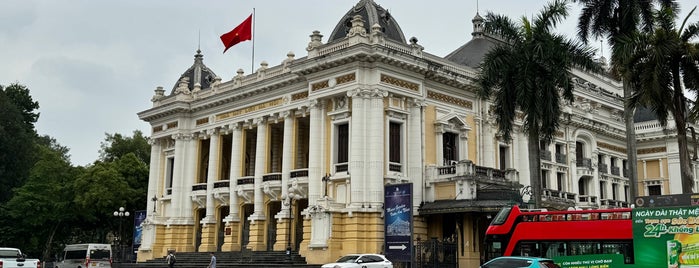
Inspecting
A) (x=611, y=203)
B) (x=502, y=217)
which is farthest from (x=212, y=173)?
(x=611, y=203)

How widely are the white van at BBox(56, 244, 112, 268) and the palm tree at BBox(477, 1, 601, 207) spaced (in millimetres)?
23443

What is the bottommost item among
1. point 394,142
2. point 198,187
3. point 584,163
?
point 198,187

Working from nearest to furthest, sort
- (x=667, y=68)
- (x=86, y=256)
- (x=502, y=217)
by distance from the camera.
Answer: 1. (x=502, y=217)
2. (x=667, y=68)
3. (x=86, y=256)

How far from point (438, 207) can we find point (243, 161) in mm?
13685

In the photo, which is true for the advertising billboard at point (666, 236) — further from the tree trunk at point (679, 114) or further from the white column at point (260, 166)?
the white column at point (260, 166)

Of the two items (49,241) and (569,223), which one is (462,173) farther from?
(49,241)

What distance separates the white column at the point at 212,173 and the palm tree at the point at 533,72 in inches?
763

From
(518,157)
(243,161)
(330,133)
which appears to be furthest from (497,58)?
(243,161)

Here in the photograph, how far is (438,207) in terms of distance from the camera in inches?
1363

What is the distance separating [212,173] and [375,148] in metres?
13.8

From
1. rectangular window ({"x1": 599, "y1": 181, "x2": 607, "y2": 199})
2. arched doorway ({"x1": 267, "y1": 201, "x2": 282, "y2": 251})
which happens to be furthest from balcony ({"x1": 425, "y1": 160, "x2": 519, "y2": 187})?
rectangular window ({"x1": 599, "y1": 181, "x2": 607, "y2": 199})

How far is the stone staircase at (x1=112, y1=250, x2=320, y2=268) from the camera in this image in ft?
115

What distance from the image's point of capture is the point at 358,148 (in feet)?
113

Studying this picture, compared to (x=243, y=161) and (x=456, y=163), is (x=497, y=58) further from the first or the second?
(x=243, y=161)
